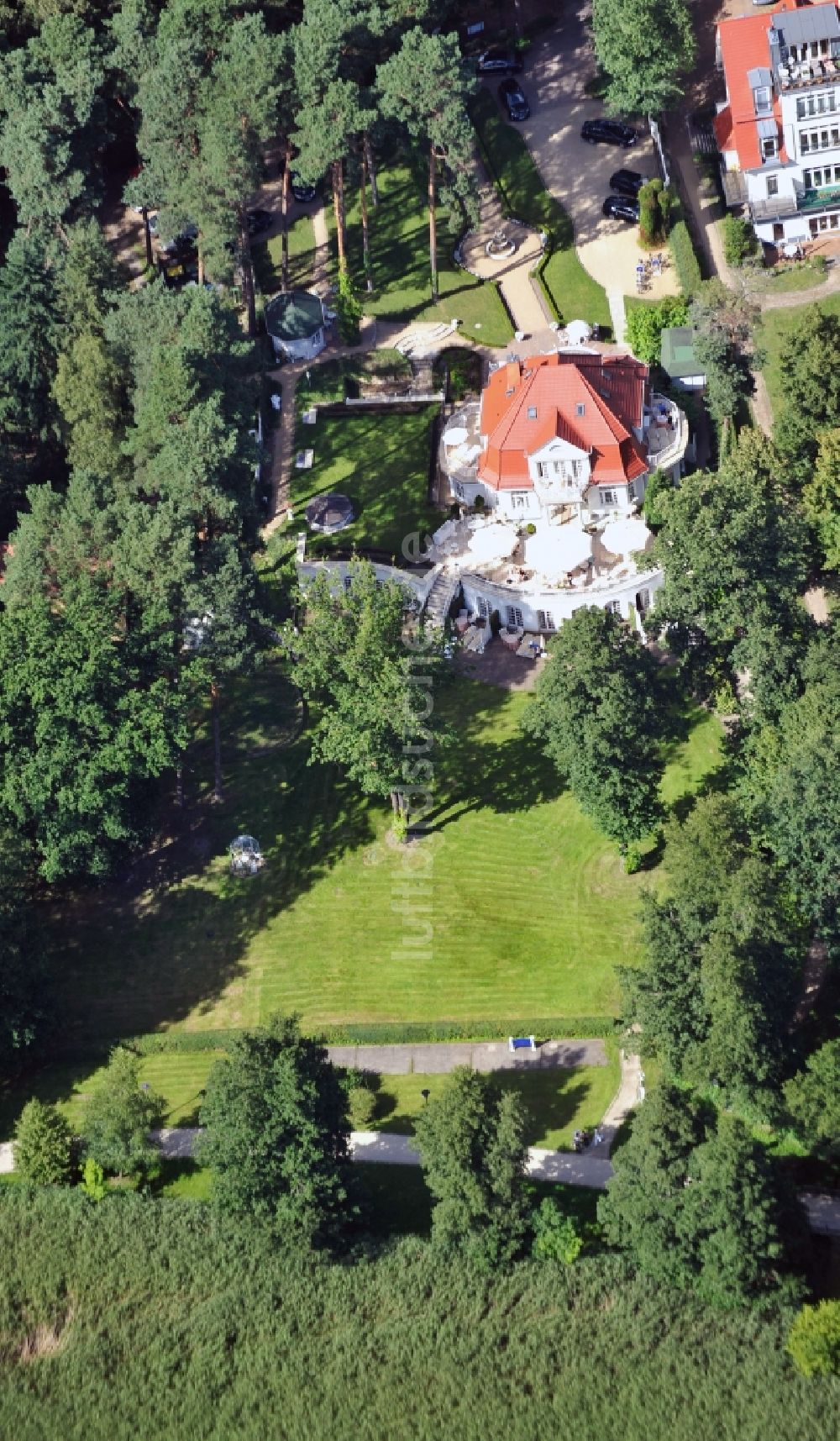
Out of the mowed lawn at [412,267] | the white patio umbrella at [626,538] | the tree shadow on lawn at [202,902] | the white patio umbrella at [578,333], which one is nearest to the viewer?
the tree shadow on lawn at [202,902]

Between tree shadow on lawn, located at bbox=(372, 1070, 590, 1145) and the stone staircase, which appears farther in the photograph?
the stone staircase

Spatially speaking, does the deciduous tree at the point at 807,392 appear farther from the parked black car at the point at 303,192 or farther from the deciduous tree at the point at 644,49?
the parked black car at the point at 303,192

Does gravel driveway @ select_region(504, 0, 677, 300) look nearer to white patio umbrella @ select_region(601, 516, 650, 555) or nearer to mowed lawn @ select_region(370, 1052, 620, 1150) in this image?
white patio umbrella @ select_region(601, 516, 650, 555)

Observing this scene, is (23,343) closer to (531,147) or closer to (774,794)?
(531,147)

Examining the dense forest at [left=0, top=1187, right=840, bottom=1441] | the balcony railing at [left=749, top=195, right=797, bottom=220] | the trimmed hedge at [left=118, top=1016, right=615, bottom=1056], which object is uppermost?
the balcony railing at [left=749, top=195, right=797, bottom=220]

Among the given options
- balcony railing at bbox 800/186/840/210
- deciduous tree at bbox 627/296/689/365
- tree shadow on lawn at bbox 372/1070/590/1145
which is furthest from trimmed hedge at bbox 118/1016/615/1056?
balcony railing at bbox 800/186/840/210

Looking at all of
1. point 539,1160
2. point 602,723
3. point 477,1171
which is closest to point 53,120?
point 602,723

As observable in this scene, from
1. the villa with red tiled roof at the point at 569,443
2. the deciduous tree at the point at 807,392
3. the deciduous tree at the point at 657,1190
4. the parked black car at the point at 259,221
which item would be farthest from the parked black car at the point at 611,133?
the deciduous tree at the point at 657,1190

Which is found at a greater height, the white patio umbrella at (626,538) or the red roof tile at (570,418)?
the red roof tile at (570,418)
